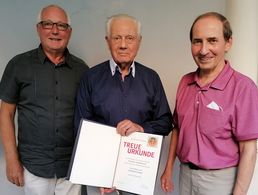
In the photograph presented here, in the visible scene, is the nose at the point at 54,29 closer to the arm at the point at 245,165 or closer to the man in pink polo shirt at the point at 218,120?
A: the man in pink polo shirt at the point at 218,120

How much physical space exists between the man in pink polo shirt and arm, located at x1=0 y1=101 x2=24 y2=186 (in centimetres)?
99

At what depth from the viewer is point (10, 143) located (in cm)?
164

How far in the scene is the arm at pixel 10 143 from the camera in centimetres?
164

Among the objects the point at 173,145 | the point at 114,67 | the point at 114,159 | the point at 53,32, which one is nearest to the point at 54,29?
the point at 53,32

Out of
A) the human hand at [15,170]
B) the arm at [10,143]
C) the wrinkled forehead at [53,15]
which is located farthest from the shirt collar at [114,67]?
the human hand at [15,170]

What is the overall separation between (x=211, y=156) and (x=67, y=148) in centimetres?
85

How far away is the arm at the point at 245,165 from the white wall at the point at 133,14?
0.98 metres

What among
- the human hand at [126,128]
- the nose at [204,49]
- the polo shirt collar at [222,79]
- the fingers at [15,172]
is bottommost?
the fingers at [15,172]

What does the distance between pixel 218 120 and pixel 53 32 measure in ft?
3.40

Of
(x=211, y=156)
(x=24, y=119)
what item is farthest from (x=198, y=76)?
(x=24, y=119)

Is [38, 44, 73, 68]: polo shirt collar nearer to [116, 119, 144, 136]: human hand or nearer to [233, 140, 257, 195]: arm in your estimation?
[116, 119, 144, 136]: human hand

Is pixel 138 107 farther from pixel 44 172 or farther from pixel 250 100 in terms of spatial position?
pixel 44 172

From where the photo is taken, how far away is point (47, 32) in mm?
1605

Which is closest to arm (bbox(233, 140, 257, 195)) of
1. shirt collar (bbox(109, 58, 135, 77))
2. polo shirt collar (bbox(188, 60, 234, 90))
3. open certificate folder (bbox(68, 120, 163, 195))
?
polo shirt collar (bbox(188, 60, 234, 90))
